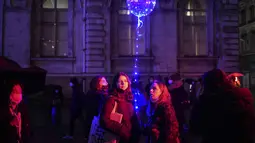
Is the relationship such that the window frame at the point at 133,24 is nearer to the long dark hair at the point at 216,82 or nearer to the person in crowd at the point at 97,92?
the person in crowd at the point at 97,92

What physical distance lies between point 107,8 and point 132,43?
7.13 ft

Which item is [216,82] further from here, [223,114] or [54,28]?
[54,28]

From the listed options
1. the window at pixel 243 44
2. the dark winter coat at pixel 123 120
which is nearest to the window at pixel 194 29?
the dark winter coat at pixel 123 120

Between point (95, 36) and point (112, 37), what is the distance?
35.7 inches

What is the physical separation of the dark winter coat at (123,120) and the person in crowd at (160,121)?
2.55 ft

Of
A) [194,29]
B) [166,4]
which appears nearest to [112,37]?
[166,4]

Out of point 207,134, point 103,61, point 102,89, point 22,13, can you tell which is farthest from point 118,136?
point 22,13

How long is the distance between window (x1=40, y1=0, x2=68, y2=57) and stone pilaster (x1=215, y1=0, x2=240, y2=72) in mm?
8011

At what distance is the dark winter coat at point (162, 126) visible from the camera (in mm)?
4516

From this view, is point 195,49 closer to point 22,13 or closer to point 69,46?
point 69,46

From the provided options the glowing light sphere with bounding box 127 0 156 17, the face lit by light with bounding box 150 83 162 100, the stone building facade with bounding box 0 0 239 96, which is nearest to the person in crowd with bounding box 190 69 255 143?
the face lit by light with bounding box 150 83 162 100

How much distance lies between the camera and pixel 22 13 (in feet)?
54.0

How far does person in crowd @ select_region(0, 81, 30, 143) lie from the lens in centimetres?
A: 409

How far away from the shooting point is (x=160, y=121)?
14.9 ft
